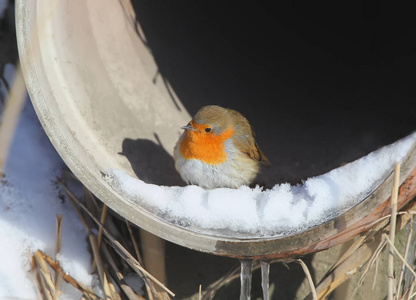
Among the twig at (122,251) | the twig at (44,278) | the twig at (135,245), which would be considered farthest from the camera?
the twig at (135,245)

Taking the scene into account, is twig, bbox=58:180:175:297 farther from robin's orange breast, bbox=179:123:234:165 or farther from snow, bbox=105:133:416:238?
robin's orange breast, bbox=179:123:234:165

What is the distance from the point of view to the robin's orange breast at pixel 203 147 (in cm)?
239

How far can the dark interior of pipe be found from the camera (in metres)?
2.96

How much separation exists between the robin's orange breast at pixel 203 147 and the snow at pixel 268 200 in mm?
260

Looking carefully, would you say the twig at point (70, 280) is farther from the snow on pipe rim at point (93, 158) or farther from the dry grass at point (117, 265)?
the snow on pipe rim at point (93, 158)

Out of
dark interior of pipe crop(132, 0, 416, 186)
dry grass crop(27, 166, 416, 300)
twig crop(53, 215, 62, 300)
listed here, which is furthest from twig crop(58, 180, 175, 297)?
dark interior of pipe crop(132, 0, 416, 186)

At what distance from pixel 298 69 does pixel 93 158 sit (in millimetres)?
1720

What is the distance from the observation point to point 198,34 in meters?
3.11

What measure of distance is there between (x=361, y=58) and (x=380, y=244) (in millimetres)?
1874

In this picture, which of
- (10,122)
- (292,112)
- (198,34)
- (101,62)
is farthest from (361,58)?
(10,122)

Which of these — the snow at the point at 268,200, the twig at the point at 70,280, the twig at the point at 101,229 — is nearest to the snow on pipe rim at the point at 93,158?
the snow at the point at 268,200

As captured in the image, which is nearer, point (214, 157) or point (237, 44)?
point (214, 157)

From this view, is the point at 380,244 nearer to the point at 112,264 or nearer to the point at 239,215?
the point at 239,215

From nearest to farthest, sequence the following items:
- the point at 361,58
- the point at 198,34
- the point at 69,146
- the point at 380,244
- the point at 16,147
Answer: the point at 380,244, the point at 69,146, the point at 16,147, the point at 198,34, the point at 361,58
